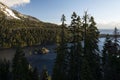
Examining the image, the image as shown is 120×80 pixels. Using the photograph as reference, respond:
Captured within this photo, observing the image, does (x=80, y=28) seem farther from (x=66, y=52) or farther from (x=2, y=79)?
(x=2, y=79)

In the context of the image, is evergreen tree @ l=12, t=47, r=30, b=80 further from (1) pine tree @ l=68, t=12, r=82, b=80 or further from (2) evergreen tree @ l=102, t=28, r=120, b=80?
(2) evergreen tree @ l=102, t=28, r=120, b=80

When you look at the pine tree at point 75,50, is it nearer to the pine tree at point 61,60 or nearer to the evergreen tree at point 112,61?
the pine tree at point 61,60

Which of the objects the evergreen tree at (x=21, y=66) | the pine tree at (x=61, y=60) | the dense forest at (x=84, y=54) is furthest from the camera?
the evergreen tree at (x=21, y=66)

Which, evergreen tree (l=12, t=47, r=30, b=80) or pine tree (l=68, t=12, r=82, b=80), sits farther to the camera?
evergreen tree (l=12, t=47, r=30, b=80)

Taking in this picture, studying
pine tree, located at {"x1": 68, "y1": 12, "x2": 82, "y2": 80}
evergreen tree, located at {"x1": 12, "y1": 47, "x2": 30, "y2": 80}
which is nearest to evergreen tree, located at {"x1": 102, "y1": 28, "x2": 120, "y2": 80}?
pine tree, located at {"x1": 68, "y1": 12, "x2": 82, "y2": 80}

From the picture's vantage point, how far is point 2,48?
197 m

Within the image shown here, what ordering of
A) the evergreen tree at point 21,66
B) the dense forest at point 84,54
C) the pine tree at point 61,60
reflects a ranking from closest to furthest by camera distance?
the dense forest at point 84,54 < the pine tree at point 61,60 < the evergreen tree at point 21,66

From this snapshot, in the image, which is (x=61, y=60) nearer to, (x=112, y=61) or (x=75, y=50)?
(x=75, y=50)

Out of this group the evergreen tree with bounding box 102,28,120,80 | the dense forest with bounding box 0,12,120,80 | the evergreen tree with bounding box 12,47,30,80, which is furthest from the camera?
the evergreen tree with bounding box 12,47,30,80

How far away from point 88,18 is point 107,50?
329 inches

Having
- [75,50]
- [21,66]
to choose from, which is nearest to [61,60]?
[75,50]

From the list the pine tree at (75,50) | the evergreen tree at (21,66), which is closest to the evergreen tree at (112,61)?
the pine tree at (75,50)

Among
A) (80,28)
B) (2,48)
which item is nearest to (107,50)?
(80,28)

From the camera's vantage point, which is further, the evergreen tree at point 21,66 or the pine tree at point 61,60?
the evergreen tree at point 21,66
